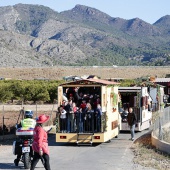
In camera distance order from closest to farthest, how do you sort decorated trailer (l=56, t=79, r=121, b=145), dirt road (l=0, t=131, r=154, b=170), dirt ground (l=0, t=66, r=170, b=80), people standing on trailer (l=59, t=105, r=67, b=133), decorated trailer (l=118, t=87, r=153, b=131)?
dirt road (l=0, t=131, r=154, b=170) < decorated trailer (l=56, t=79, r=121, b=145) < people standing on trailer (l=59, t=105, r=67, b=133) < decorated trailer (l=118, t=87, r=153, b=131) < dirt ground (l=0, t=66, r=170, b=80)

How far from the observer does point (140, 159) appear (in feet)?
55.6

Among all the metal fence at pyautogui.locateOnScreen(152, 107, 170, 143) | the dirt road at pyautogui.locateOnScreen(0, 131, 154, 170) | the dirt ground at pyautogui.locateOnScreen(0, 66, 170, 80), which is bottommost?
the dirt road at pyautogui.locateOnScreen(0, 131, 154, 170)

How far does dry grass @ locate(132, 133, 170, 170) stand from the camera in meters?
16.0

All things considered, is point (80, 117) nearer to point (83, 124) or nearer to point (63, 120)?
point (83, 124)

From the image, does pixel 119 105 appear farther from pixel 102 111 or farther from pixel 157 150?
pixel 157 150

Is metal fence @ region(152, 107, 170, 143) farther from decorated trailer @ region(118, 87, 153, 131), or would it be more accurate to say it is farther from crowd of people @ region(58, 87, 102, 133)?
crowd of people @ region(58, 87, 102, 133)

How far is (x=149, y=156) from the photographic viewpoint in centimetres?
1752

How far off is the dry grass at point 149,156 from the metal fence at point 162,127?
513mm

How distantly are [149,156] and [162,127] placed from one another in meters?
4.44

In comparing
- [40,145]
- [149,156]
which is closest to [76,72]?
[149,156]

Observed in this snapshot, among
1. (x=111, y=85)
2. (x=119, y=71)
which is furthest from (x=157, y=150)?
(x=119, y=71)

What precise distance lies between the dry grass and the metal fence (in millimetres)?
513

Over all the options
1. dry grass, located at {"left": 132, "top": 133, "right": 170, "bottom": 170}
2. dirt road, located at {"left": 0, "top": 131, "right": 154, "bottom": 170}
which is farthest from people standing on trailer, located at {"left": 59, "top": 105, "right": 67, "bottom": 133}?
dry grass, located at {"left": 132, "top": 133, "right": 170, "bottom": 170}

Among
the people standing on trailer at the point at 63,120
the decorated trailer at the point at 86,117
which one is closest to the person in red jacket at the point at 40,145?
the decorated trailer at the point at 86,117
